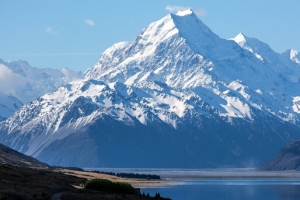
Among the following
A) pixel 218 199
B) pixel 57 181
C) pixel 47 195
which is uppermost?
pixel 218 199

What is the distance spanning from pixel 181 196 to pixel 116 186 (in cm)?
7503

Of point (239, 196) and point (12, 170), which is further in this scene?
point (239, 196)

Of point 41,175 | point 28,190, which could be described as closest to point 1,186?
point 28,190

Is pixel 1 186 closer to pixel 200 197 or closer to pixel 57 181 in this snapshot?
pixel 57 181

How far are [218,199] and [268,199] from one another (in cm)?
965

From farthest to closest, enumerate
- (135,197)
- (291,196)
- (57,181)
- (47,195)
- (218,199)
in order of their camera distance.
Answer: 1. (291,196)
2. (218,199)
3. (57,181)
4. (135,197)
5. (47,195)

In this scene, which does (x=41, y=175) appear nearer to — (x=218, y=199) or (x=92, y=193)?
(x=92, y=193)

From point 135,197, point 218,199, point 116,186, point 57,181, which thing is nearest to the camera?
point 135,197

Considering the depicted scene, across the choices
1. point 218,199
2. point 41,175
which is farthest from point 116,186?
point 218,199

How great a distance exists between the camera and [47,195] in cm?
10612

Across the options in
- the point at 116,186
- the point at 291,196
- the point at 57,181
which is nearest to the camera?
the point at 116,186

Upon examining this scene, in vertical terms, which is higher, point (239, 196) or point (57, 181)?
point (239, 196)

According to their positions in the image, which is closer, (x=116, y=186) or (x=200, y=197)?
(x=116, y=186)

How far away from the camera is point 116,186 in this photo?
122 metres
